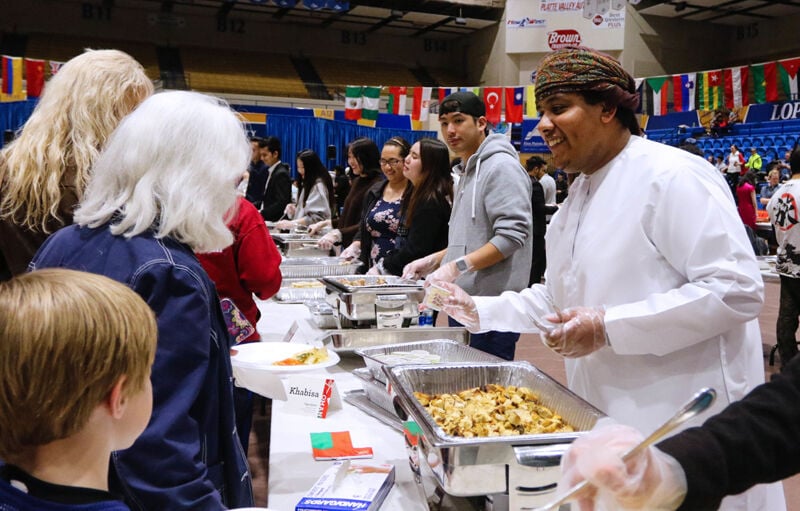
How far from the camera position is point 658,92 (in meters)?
10.7

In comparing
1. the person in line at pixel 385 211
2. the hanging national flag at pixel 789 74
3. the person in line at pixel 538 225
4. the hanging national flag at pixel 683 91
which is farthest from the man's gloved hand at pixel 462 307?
the hanging national flag at pixel 683 91

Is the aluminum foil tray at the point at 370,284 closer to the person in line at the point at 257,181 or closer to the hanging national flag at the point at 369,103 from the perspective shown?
the person in line at the point at 257,181

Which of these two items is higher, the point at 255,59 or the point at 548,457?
the point at 255,59

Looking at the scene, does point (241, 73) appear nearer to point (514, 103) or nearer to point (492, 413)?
point (514, 103)

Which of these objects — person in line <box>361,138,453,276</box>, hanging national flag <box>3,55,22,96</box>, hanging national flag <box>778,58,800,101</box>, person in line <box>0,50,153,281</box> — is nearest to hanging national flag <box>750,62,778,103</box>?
hanging national flag <box>778,58,800,101</box>

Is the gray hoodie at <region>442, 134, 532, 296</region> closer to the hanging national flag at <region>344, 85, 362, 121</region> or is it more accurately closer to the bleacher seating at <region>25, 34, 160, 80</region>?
the hanging national flag at <region>344, 85, 362, 121</region>

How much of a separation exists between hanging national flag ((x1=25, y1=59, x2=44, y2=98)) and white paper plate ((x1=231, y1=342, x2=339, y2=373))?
11237mm

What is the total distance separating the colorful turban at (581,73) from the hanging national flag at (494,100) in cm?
1062

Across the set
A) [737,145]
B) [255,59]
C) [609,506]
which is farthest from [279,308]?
[255,59]

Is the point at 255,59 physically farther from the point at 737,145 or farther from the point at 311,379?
the point at 311,379

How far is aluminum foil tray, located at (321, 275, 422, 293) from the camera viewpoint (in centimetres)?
230

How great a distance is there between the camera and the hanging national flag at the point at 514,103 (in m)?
11.6

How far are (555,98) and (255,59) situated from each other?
59.5 ft

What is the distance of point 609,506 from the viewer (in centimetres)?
71
